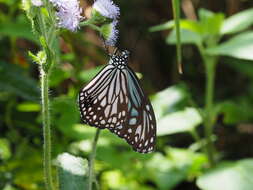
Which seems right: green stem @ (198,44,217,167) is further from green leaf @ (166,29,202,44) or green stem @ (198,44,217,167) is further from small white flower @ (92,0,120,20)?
small white flower @ (92,0,120,20)

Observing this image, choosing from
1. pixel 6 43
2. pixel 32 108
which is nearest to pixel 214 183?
pixel 32 108

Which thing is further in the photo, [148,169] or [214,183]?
[148,169]

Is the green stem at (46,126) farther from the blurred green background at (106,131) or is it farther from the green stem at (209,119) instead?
the green stem at (209,119)

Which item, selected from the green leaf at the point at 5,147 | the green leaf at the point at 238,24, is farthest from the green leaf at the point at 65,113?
the green leaf at the point at 238,24

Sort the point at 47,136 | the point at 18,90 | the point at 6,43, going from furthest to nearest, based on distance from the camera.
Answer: the point at 6,43, the point at 18,90, the point at 47,136

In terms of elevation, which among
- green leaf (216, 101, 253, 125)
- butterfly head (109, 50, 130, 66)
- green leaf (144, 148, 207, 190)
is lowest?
green leaf (144, 148, 207, 190)

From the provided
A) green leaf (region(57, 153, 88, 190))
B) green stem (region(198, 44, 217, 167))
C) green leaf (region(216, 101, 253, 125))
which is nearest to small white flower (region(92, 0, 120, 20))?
green leaf (region(57, 153, 88, 190))

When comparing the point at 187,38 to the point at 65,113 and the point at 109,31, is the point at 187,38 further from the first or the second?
the point at 109,31

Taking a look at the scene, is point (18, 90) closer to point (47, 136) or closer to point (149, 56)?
point (47, 136)
